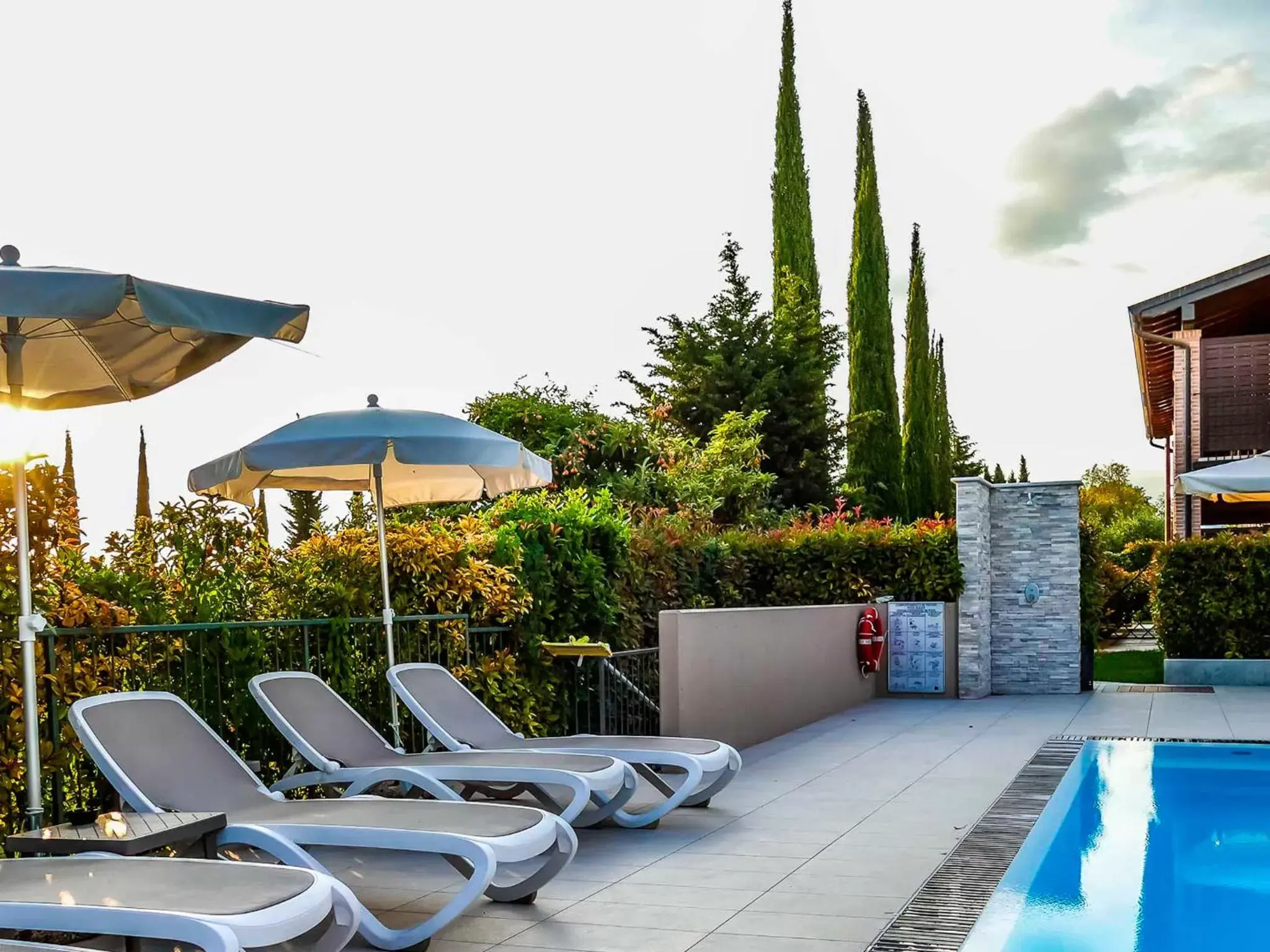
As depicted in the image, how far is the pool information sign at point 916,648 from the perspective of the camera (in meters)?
15.6

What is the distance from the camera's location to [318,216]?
53.4ft

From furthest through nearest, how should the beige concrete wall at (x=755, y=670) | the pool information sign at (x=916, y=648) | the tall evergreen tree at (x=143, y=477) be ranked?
the tall evergreen tree at (x=143, y=477) → the pool information sign at (x=916, y=648) → the beige concrete wall at (x=755, y=670)

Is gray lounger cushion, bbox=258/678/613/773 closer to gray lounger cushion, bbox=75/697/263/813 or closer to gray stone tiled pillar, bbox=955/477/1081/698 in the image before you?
gray lounger cushion, bbox=75/697/263/813

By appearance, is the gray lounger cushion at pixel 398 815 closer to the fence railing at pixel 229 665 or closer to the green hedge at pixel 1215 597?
the fence railing at pixel 229 665

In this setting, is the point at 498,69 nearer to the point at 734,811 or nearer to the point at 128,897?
the point at 734,811

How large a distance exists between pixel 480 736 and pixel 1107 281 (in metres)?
22.3

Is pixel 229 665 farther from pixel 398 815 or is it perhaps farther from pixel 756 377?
pixel 756 377

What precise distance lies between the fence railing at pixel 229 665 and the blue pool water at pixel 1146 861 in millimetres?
4347

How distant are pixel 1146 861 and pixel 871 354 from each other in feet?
99.7

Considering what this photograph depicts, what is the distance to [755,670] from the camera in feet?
40.3

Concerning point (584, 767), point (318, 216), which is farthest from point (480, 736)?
point (318, 216)

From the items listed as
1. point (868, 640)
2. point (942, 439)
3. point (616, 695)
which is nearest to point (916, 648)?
point (868, 640)

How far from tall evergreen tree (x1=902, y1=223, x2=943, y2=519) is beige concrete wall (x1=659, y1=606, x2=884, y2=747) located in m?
23.7

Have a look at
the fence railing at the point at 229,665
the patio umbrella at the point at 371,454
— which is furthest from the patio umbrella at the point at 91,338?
the patio umbrella at the point at 371,454
